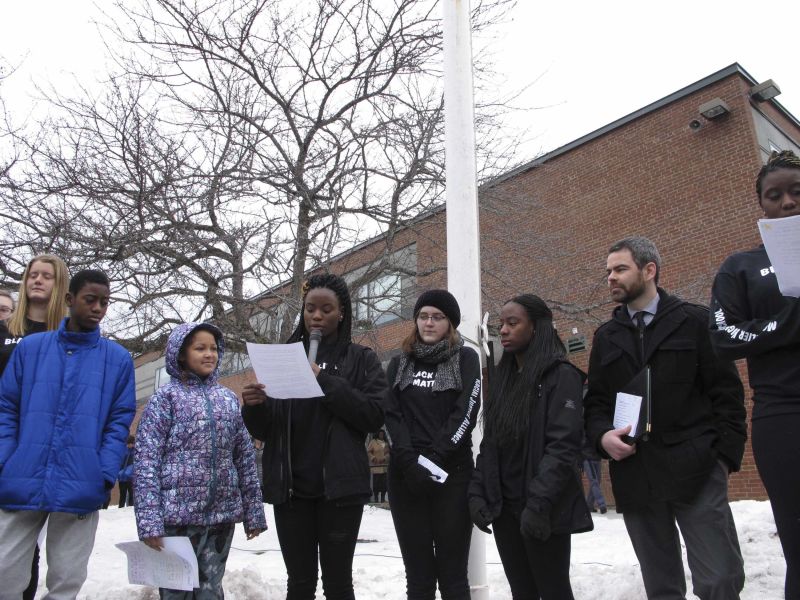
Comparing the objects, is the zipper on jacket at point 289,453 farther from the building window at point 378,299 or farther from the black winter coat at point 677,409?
the building window at point 378,299

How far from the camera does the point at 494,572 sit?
17.9ft

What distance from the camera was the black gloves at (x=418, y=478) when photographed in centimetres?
335

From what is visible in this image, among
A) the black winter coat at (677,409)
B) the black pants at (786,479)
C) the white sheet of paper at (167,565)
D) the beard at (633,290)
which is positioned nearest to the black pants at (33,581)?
the white sheet of paper at (167,565)

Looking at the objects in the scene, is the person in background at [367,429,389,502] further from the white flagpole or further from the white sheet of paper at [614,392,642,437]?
the white sheet of paper at [614,392,642,437]

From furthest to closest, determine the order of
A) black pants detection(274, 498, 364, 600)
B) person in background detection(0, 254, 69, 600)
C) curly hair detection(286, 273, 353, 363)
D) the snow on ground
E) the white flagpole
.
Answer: the white flagpole, the snow on ground, person in background detection(0, 254, 69, 600), curly hair detection(286, 273, 353, 363), black pants detection(274, 498, 364, 600)

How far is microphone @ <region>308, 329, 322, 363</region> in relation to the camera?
11.6 feet

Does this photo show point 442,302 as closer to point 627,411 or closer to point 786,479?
point 627,411

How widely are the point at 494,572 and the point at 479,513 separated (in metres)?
2.53

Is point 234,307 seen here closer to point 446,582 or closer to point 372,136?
point 372,136

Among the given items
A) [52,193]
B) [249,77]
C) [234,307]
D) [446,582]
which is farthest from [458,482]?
[249,77]

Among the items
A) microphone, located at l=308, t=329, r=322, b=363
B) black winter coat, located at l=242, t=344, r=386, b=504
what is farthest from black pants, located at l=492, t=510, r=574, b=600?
microphone, located at l=308, t=329, r=322, b=363

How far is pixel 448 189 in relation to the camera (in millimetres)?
5086

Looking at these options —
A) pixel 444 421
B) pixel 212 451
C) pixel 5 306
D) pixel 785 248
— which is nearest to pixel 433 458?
pixel 444 421

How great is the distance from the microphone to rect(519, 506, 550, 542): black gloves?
4.24 ft
